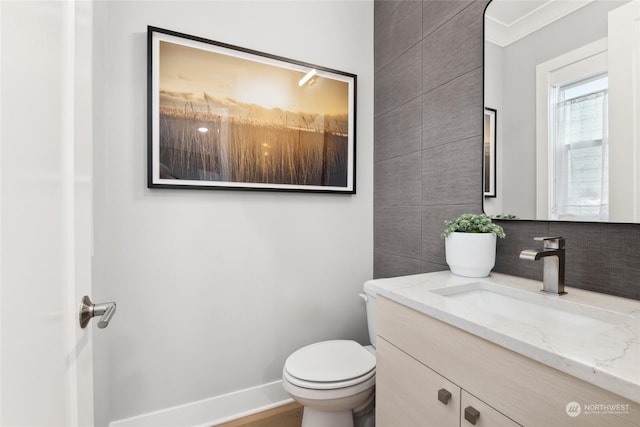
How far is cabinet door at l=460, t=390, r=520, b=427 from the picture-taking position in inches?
24.0

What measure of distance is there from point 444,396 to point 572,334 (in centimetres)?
33

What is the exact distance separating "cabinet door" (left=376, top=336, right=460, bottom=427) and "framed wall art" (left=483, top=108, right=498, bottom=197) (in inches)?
30.4

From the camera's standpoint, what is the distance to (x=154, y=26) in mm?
1381

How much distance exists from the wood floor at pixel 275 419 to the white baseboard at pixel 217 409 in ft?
0.09

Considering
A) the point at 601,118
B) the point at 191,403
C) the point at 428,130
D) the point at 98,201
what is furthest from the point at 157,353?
the point at 601,118

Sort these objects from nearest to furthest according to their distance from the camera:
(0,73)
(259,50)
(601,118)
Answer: (0,73) < (601,118) < (259,50)

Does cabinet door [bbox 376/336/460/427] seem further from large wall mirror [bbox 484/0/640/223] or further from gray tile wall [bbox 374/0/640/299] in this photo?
large wall mirror [bbox 484/0/640/223]

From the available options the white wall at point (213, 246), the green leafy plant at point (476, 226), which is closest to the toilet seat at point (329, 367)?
the white wall at point (213, 246)

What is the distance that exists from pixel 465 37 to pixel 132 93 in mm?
1565

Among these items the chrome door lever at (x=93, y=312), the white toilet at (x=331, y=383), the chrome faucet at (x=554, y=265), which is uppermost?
the chrome faucet at (x=554, y=265)

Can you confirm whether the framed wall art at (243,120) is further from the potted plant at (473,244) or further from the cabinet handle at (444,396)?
the cabinet handle at (444,396)

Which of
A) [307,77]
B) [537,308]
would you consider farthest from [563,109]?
[307,77]

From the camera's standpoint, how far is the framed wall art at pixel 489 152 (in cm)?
119

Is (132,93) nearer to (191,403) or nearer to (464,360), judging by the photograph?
(191,403)
